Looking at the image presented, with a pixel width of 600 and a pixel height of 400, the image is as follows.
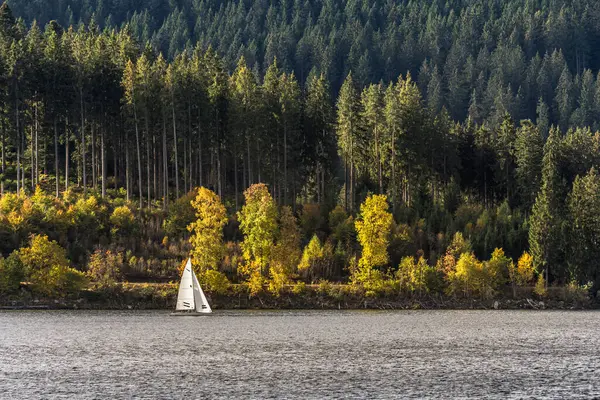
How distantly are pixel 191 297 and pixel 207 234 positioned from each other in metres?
10.5

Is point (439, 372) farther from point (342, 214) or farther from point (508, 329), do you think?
point (342, 214)

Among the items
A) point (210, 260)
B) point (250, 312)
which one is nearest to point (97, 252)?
point (210, 260)

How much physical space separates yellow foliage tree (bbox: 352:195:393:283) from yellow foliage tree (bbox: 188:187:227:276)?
15.6 meters

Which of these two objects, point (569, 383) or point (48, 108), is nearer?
point (569, 383)

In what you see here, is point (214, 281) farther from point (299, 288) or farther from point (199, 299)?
point (299, 288)

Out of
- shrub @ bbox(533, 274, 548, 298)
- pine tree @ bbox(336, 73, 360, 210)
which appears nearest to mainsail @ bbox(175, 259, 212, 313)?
pine tree @ bbox(336, 73, 360, 210)

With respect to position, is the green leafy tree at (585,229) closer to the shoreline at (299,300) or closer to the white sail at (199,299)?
the shoreline at (299,300)

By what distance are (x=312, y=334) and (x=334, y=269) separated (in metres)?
32.1

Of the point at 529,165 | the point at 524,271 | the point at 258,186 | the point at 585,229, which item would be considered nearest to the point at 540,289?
the point at 524,271

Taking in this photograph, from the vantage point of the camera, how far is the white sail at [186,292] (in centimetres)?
8269

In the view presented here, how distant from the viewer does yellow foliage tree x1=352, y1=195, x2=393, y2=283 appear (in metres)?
95.6

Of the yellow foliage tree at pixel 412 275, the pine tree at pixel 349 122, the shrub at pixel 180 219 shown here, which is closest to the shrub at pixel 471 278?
the yellow foliage tree at pixel 412 275

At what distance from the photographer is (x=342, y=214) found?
107 m

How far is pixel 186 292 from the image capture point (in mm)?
83125
